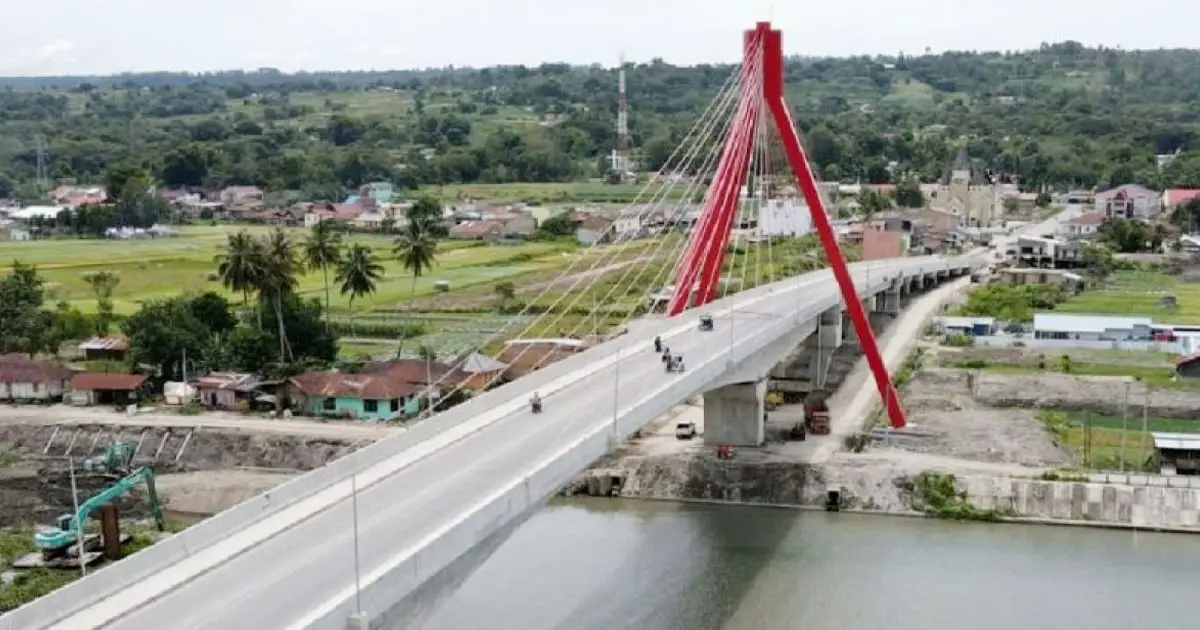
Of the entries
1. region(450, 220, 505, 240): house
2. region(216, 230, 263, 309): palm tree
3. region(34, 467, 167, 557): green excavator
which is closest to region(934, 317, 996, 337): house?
region(216, 230, 263, 309): palm tree

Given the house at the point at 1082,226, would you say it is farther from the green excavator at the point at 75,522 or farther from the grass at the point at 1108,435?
the green excavator at the point at 75,522

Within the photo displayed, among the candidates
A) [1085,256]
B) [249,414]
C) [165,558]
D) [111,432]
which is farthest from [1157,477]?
[1085,256]

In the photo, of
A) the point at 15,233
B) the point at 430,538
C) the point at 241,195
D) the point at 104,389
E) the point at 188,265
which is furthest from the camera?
the point at 241,195

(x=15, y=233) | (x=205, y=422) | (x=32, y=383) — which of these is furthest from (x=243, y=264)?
(x=15, y=233)

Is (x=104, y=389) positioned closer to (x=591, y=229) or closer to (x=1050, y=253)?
(x=591, y=229)

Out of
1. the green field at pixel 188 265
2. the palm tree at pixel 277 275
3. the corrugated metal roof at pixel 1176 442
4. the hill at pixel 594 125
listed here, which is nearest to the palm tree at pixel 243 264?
the palm tree at pixel 277 275

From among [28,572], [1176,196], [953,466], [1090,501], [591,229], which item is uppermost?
[1176,196]
